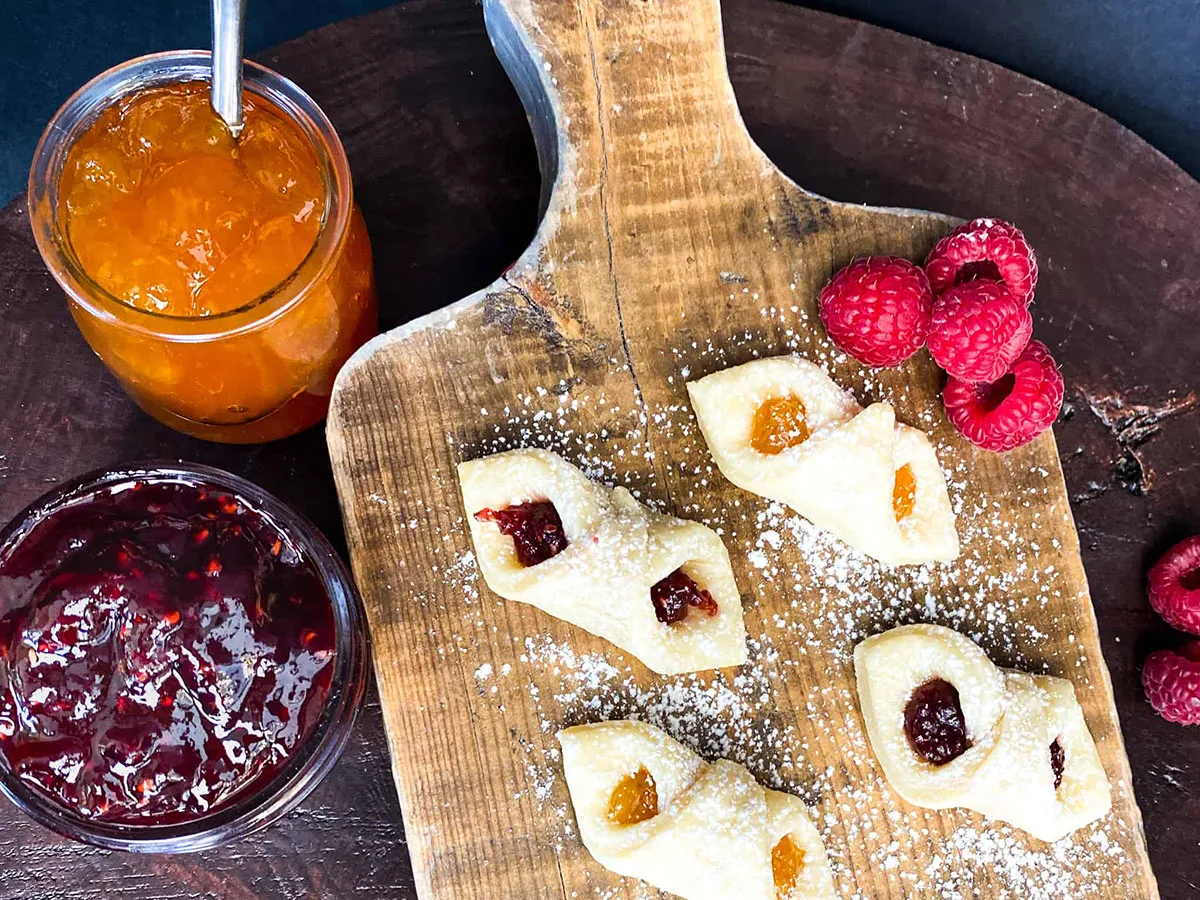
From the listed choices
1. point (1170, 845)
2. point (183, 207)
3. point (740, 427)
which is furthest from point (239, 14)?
point (1170, 845)

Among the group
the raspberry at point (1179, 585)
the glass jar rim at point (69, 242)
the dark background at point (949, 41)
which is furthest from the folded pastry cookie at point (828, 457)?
the dark background at point (949, 41)

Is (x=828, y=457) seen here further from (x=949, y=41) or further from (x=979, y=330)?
(x=949, y=41)

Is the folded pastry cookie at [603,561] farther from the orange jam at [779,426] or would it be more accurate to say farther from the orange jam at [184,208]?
the orange jam at [184,208]

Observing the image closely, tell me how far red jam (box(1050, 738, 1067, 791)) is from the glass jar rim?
46.2 inches

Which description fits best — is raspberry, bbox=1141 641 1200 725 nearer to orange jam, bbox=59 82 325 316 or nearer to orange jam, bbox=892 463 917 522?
orange jam, bbox=892 463 917 522

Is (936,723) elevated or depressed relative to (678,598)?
depressed

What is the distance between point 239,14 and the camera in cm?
115

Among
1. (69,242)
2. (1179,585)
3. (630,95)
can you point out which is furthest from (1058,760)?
(69,242)

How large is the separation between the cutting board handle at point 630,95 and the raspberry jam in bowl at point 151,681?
0.69 m

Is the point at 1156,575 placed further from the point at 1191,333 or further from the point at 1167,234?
the point at 1167,234

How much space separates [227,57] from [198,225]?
181 mm

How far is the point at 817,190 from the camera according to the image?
171 centimetres

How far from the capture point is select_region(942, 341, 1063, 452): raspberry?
58.7 inches

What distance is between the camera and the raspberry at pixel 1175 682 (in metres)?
1.61
